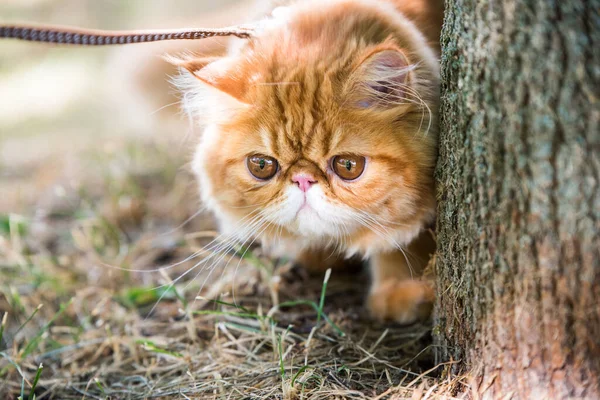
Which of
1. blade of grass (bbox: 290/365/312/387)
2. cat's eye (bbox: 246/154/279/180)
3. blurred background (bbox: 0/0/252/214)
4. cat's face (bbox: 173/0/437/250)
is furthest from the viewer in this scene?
blurred background (bbox: 0/0/252/214)

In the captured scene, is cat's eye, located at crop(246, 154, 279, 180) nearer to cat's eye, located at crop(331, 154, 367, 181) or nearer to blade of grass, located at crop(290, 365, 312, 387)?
cat's eye, located at crop(331, 154, 367, 181)

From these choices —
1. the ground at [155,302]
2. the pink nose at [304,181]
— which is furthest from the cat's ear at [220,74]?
the ground at [155,302]

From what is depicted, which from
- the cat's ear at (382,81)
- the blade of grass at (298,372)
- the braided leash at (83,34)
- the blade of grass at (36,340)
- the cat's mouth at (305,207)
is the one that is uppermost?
the cat's ear at (382,81)

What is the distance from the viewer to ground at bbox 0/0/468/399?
1667mm

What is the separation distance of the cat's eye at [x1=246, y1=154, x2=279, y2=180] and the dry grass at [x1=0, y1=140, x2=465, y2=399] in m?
0.42

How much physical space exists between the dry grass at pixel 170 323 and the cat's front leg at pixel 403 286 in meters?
0.06

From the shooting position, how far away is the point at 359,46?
168 cm

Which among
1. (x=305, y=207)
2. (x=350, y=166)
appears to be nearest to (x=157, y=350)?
(x=305, y=207)

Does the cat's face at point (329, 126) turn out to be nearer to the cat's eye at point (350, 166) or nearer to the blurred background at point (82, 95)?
the cat's eye at point (350, 166)

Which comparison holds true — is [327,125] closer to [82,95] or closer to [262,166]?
[262,166]

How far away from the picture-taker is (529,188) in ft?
3.87

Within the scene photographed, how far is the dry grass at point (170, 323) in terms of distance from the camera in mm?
1632

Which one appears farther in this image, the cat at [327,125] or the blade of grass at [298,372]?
the cat at [327,125]

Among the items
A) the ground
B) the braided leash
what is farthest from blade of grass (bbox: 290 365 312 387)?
the braided leash
